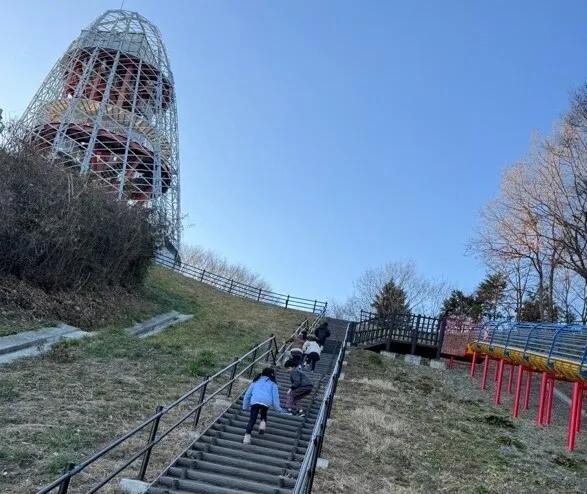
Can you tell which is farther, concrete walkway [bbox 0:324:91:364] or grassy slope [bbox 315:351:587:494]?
concrete walkway [bbox 0:324:91:364]

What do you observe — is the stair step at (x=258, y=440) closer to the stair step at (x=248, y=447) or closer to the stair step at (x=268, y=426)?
the stair step at (x=248, y=447)

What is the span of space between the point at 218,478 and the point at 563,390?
57.7 ft

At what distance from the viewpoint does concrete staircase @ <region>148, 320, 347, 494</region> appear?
6.27 m

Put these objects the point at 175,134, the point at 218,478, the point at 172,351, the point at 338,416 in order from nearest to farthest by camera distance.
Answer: the point at 218,478 → the point at 338,416 → the point at 172,351 → the point at 175,134

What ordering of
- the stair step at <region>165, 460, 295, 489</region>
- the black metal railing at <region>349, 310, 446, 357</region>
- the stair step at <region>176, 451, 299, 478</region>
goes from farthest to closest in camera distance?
the black metal railing at <region>349, 310, 446, 357</region>, the stair step at <region>176, 451, 299, 478</region>, the stair step at <region>165, 460, 295, 489</region>

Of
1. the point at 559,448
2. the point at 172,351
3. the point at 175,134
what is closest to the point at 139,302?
the point at 172,351

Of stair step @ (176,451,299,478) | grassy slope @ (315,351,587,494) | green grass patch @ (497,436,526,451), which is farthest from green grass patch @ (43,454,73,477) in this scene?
green grass patch @ (497,436,526,451)

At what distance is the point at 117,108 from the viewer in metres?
42.4

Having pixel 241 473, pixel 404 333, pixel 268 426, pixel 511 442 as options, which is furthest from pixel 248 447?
pixel 404 333

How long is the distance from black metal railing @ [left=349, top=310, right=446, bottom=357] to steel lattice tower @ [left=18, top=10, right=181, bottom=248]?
19903mm

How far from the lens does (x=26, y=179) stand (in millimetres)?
14586

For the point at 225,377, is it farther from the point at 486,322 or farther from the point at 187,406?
the point at 486,322

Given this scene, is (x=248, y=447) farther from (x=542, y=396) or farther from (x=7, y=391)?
(x=542, y=396)

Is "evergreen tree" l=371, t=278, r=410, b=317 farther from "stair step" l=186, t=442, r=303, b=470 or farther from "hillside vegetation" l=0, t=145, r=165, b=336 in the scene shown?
"stair step" l=186, t=442, r=303, b=470
